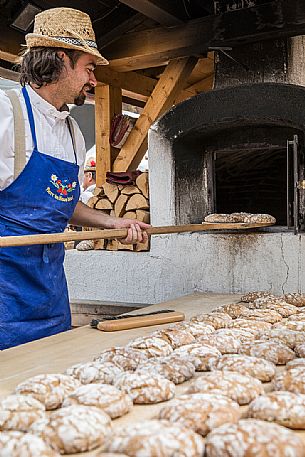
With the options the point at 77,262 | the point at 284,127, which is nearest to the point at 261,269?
the point at 284,127

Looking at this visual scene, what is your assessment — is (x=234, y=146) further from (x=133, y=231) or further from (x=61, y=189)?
(x=61, y=189)

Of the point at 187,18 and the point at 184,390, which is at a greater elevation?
the point at 187,18

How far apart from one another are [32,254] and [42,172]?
0.37 m

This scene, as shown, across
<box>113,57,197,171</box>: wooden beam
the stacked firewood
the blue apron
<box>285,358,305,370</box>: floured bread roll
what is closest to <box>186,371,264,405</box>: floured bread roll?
<box>285,358,305,370</box>: floured bread roll

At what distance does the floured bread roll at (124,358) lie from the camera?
1.92m

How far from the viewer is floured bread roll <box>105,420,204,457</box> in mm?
1234

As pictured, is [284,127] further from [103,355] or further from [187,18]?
[103,355]

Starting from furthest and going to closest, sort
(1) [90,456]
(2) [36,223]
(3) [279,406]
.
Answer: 1. (2) [36,223]
2. (3) [279,406]
3. (1) [90,456]

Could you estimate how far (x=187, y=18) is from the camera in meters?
4.34

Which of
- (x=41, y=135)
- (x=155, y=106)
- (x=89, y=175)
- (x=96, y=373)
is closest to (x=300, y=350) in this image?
(x=96, y=373)

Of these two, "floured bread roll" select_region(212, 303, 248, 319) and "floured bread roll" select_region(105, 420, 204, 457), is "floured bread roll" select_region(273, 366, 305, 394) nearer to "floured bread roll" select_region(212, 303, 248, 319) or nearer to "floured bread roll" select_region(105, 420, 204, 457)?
"floured bread roll" select_region(105, 420, 204, 457)

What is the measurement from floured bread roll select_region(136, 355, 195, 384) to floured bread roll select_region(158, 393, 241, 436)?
0.26m

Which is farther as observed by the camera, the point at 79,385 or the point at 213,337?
the point at 213,337

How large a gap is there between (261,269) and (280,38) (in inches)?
58.7
